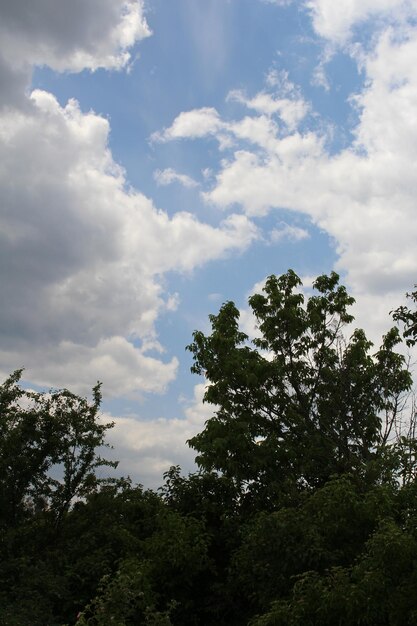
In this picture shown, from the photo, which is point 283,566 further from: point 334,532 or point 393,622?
point 393,622

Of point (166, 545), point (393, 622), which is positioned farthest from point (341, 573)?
point (166, 545)

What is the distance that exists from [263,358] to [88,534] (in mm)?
7800

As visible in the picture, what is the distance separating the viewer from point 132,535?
56.6ft

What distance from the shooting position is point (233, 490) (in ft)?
61.8

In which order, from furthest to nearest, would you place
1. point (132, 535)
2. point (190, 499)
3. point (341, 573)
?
point (190, 499) → point (132, 535) → point (341, 573)

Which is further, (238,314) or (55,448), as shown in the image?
(238,314)

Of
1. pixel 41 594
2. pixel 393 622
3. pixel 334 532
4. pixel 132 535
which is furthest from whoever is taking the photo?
pixel 132 535

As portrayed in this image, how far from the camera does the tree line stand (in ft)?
42.4

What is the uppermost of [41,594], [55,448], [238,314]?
[238,314]

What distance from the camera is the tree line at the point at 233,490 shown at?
12930 millimetres

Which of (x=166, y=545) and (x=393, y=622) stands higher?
(x=166, y=545)

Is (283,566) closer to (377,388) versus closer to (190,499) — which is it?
(190,499)

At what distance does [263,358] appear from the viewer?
20516 millimetres

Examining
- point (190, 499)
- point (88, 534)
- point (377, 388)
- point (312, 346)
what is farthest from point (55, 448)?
point (377, 388)
